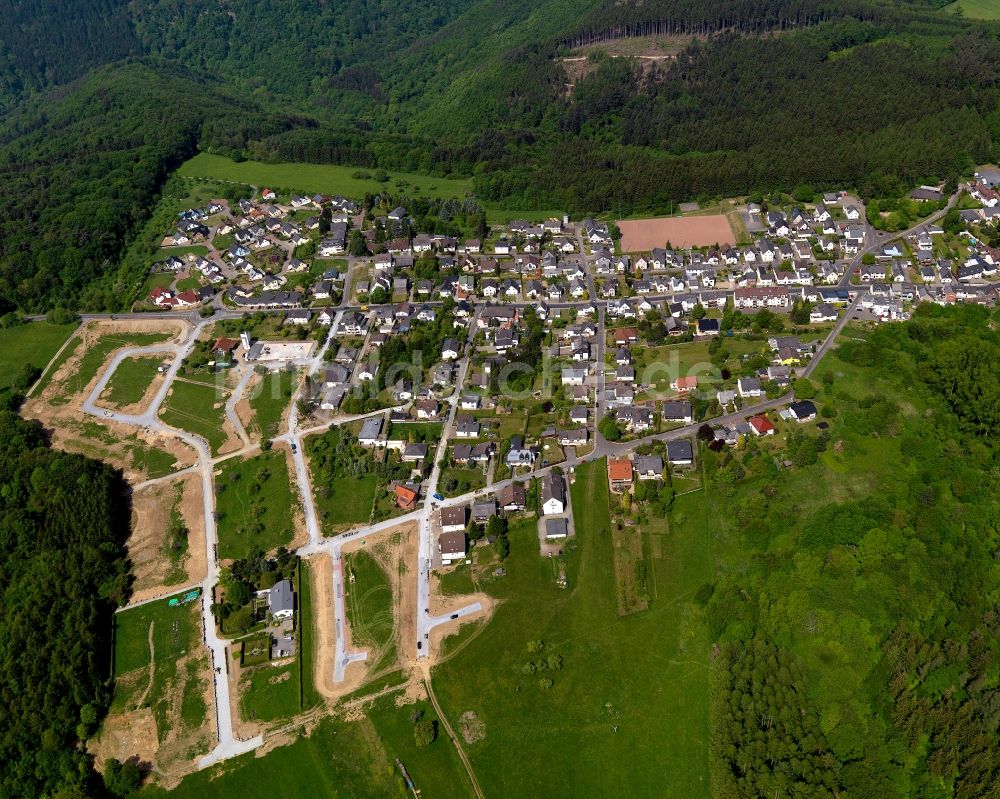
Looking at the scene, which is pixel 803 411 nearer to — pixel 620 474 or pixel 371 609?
pixel 620 474

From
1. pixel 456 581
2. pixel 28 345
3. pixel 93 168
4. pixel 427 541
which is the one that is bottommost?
pixel 456 581

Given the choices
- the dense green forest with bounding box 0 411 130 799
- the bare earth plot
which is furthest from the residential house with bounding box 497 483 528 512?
the bare earth plot

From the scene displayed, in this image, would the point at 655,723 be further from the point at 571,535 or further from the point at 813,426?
the point at 813,426

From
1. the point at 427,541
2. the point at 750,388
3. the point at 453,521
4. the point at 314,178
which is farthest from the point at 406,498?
the point at 314,178

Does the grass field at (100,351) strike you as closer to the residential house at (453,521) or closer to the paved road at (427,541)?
the paved road at (427,541)

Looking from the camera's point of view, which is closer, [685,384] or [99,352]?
[685,384]

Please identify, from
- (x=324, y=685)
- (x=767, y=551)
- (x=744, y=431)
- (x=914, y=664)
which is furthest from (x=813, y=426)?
(x=324, y=685)

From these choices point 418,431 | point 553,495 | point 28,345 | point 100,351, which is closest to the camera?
point 553,495
